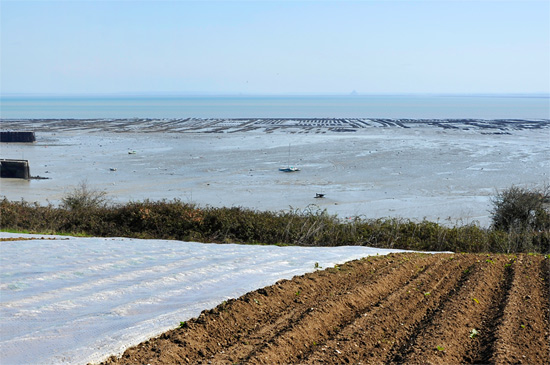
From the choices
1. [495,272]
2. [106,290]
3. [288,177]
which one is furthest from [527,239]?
[288,177]

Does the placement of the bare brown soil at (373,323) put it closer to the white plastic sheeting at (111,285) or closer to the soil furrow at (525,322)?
the soil furrow at (525,322)

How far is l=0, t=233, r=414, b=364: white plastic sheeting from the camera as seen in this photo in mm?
5520

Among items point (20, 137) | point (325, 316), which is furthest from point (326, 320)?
point (20, 137)

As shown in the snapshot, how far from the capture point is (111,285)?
25.6ft

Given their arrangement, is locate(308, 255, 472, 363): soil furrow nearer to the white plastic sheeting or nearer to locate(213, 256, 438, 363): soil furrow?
locate(213, 256, 438, 363): soil furrow

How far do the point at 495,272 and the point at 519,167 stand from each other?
26.3 m

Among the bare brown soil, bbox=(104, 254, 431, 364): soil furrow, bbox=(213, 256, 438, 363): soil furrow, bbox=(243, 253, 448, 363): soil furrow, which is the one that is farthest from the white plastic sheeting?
bbox=(243, 253, 448, 363): soil furrow

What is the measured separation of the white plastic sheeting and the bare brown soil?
1.21ft

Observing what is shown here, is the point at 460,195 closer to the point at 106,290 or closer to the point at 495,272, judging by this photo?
the point at 495,272

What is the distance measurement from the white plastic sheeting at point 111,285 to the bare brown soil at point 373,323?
0.37 m

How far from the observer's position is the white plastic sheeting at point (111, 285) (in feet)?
18.1

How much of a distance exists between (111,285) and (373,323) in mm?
3852

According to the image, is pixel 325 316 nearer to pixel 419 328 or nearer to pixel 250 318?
pixel 250 318

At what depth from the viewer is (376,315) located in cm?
666
